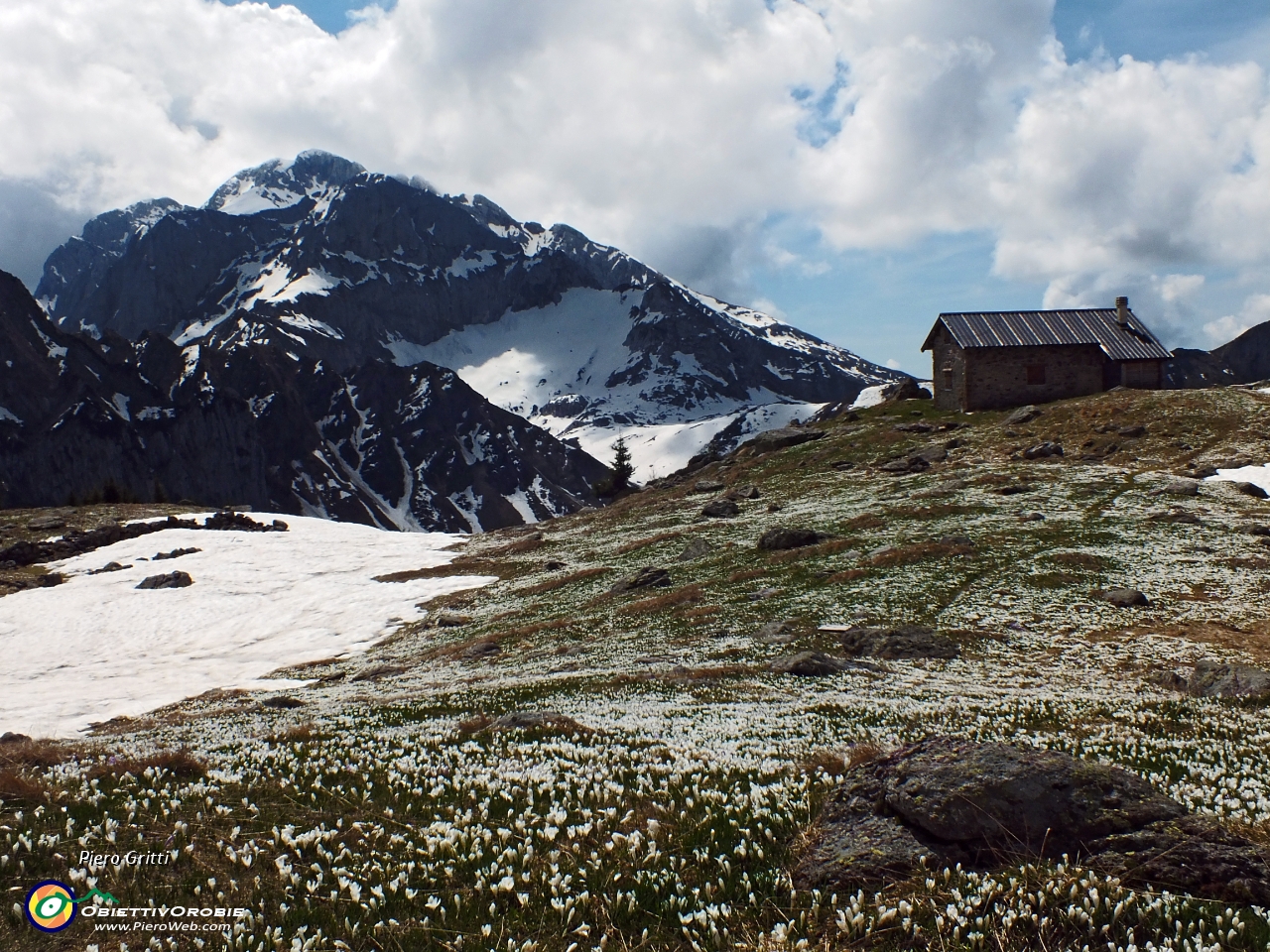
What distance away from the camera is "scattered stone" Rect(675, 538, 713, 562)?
Result: 50.4m

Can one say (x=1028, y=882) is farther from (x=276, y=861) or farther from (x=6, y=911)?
(x=6, y=911)

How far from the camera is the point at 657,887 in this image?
282 inches

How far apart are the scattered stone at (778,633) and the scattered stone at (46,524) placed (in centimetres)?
8846

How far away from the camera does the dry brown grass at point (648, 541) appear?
58.3 meters

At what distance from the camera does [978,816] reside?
→ 7.39m

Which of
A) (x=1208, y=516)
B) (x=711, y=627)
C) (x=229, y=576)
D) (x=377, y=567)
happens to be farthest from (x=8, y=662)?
(x=1208, y=516)

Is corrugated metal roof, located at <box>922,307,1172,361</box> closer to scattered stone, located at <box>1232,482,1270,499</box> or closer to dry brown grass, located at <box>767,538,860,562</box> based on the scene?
scattered stone, located at <box>1232,482,1270,499</box>

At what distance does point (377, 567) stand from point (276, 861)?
62507 millimetres

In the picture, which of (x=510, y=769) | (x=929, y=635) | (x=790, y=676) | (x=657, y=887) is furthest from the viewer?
(x=929, y=635)

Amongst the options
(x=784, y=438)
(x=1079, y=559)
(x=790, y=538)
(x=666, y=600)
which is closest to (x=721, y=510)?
(x=790, y=538)

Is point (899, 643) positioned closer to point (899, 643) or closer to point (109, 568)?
point (899, 643)

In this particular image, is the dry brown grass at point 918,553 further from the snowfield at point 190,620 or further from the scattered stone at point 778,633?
the snowfield at point 190,620

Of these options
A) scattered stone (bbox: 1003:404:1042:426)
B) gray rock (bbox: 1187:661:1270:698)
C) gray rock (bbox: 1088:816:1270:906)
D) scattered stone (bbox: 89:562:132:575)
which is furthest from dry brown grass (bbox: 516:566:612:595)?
gray rock (bbox: 1088:816:1270:906)

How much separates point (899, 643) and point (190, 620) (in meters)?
44.7
